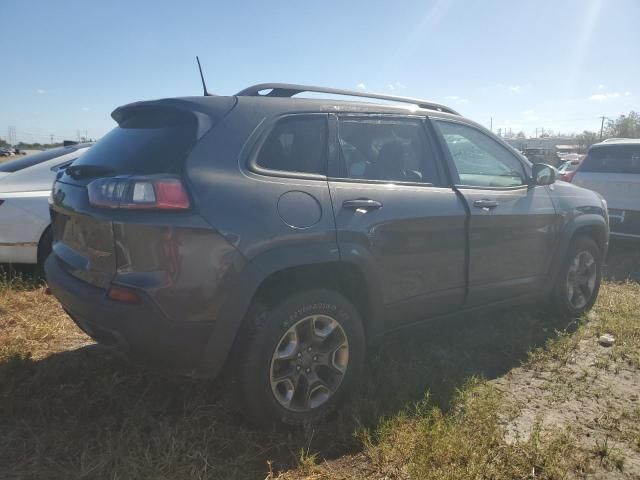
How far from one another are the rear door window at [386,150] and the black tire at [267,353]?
771 millimetres

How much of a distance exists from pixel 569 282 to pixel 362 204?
8.73ft

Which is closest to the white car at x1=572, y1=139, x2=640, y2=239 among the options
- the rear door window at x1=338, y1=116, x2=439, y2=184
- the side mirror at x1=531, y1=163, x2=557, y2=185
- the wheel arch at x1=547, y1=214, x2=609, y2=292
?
the wheel arch at x1=547, y1=214, x2=609, y2=292

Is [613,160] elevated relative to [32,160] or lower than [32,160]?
lower

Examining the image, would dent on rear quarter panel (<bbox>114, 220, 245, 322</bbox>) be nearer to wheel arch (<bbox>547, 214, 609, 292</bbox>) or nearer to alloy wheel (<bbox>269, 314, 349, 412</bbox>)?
alloy wheel (<bbox>269, 314, 349, 412</bbox>)

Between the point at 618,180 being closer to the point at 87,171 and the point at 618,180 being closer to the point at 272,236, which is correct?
the point at 272,236

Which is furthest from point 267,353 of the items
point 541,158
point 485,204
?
point 541,158

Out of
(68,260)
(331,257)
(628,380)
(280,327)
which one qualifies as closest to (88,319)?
(68,260)

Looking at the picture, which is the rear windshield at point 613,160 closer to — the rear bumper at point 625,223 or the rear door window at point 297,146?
the rear bumper at point 625,223

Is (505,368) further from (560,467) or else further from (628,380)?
(560,467)

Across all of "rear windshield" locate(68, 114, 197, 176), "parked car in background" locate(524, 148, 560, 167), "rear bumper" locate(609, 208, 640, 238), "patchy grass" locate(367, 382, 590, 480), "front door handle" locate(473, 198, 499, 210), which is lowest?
"parked car in background" locate(524, 148, 560, 167)

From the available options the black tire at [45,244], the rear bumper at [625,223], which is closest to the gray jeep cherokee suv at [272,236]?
the black tire at [45,244]

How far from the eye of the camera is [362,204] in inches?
112

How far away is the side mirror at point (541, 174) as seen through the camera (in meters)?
4.14

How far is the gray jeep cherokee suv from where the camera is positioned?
2334 mm
